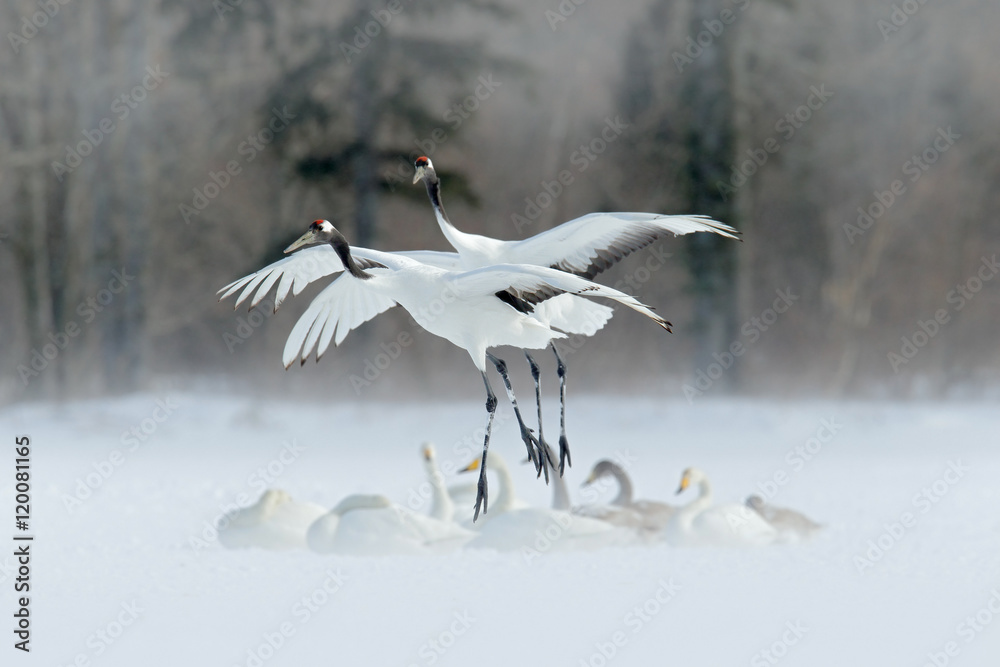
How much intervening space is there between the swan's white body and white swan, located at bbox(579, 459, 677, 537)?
0.16m

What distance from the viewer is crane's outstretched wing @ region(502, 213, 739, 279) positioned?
3.34m

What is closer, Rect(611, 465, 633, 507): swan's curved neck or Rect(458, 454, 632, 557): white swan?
Rect(458, 454, 632, 557): white swan

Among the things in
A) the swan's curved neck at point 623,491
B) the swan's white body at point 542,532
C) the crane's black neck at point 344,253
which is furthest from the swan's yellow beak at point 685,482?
the crane's black neck at point 344,253

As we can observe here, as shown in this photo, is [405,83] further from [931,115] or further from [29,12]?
[931,115]

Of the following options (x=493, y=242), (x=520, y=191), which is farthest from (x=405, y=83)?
(x=493, y=242)

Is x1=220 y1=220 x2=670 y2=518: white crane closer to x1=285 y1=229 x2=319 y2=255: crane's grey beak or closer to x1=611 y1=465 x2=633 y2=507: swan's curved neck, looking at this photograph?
x1=285 y1=229 x2=319 y2=255: crane's grey beak

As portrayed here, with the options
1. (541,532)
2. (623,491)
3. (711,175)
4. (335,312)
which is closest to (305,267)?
(335,312)

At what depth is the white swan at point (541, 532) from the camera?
538 centimetres

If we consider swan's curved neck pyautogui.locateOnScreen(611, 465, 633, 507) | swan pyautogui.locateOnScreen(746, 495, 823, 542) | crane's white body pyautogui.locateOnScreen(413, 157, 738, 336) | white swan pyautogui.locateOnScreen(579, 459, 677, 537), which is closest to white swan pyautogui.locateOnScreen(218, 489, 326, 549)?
white swan pyautogui.locateOnScreen(579, 459, 677, 537)

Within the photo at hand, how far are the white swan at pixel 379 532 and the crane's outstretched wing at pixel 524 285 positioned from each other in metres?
2.57

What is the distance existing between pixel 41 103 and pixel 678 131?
743 centimetres

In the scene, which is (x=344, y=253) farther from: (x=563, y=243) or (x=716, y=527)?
(x=716, y=527)

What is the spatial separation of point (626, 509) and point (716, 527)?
55cm

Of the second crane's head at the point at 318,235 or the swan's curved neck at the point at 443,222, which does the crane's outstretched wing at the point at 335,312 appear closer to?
the swan's curved neck at the point at 443,222
